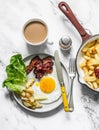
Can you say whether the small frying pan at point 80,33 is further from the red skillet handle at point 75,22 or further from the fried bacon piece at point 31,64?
the fried bacon piece at point 31,64

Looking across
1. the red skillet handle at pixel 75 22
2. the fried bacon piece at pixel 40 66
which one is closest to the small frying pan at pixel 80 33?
the red skillet handle at pixel 75 22

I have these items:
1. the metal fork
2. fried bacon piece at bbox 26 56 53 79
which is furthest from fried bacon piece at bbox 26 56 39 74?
the metal fork

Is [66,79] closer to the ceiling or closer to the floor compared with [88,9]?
closer to the floor

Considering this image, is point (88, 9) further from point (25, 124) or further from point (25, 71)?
point (25, 124)

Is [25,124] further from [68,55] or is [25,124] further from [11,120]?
[68,55]

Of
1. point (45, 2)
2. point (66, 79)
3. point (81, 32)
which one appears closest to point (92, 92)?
point (66, 79)

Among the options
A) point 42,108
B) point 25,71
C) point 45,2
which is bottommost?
point 42,108
